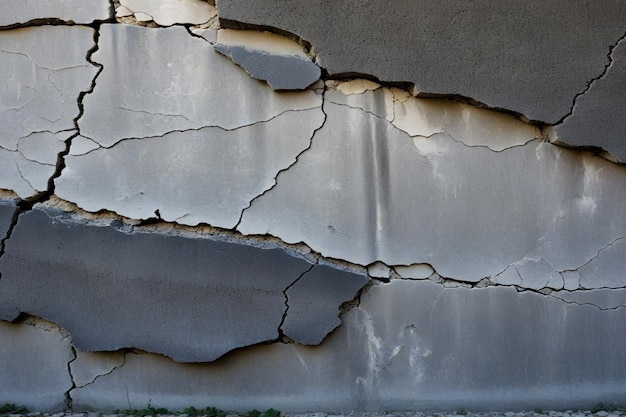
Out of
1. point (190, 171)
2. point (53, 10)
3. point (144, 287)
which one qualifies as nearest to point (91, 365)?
point (144, 287)

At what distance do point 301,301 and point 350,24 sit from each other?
1198 mm

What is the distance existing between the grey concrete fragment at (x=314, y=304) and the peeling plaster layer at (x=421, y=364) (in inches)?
2.7

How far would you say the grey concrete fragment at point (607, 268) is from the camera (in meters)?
1.91

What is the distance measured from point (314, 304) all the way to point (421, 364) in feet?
1.80

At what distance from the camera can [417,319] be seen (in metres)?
1.89

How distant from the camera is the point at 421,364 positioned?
6.22 feet

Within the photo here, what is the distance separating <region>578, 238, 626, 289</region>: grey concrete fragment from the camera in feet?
6.26

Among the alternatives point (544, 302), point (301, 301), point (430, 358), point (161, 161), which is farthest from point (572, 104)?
point (161, 161)

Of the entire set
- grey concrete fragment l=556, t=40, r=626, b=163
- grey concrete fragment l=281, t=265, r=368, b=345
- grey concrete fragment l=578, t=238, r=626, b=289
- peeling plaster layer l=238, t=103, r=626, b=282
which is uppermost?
grey concrete fragment l=556, t=40, r=626, b=163

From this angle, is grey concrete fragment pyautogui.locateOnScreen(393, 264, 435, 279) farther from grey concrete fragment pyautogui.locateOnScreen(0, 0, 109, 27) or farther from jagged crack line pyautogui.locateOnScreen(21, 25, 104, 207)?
grey concrete fragment pyautogui.locateOnScreen(0, 0, 109, 27)

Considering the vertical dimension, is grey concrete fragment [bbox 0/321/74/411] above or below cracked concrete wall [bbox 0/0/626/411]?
below

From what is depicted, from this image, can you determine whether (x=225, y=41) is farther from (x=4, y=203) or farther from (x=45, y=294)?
(x=45, y=294)

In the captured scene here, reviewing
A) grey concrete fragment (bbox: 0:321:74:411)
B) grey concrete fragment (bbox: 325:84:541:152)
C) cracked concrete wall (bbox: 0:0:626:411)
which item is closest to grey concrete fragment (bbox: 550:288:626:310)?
cracked concrete wall (bbox: 0:0:626:411)

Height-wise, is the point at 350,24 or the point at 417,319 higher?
the point at 350,24
